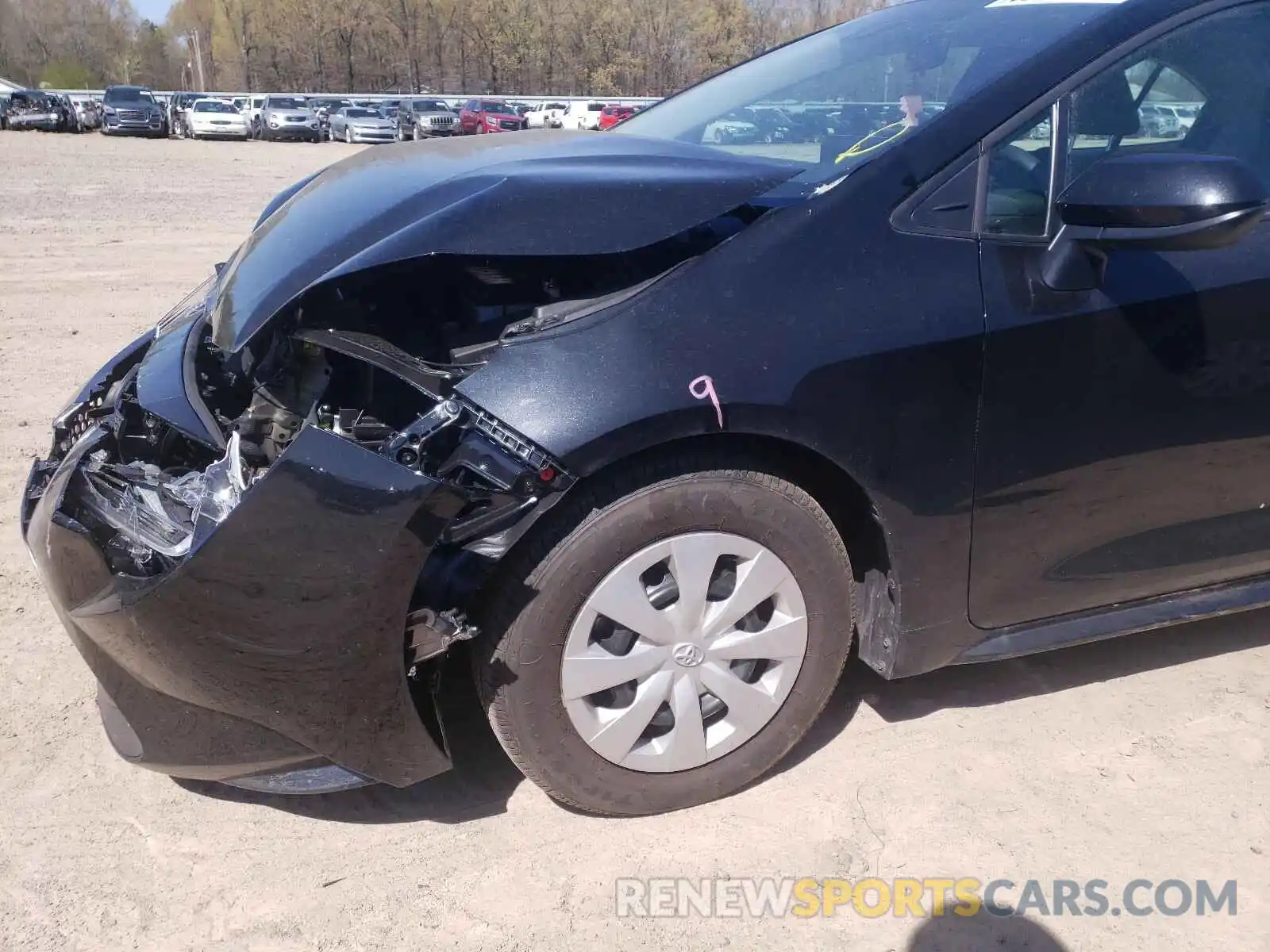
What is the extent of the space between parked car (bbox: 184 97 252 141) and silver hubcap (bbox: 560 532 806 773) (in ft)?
114

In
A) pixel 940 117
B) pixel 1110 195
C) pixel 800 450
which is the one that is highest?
pixel 940 117

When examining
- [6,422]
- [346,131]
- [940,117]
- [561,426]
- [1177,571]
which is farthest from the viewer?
[346,131]

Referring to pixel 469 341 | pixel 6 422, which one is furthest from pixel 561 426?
pixel 6 422

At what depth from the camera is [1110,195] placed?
2.11 meters

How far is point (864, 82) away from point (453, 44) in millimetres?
79571

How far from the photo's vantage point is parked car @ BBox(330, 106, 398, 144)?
108 ft

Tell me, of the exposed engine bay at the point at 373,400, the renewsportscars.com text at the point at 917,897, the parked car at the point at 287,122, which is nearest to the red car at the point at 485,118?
the parked car at the point at 287,122

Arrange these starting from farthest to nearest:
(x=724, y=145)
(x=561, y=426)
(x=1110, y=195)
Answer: (x=724, y=145) → (x=1110, y=195) → (x=561, y=426)

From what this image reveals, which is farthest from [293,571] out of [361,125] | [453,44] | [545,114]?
[453,44]

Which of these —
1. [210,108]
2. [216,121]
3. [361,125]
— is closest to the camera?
[216,121]

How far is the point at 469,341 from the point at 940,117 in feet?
3.80

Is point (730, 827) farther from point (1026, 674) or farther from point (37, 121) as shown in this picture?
point (37, 121)

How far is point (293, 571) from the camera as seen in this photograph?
1.90 metres

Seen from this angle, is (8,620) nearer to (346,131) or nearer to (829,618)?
(829,618)
